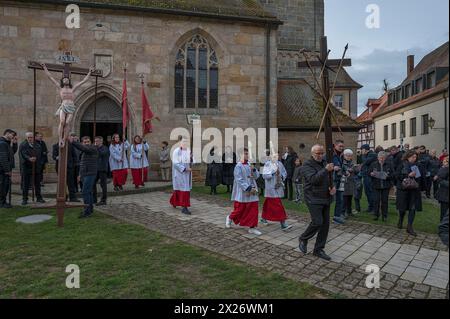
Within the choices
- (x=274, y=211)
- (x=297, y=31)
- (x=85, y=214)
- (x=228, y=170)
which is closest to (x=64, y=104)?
(x=85, y=214)

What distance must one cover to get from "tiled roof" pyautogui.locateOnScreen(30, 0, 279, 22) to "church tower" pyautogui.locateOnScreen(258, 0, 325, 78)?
558 centimetres

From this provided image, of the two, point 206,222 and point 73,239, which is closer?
point 73,239

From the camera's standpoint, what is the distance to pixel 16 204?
9.59 meters

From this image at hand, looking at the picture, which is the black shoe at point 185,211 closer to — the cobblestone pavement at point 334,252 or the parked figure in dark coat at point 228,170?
the cobblestone pavement at point 334,252

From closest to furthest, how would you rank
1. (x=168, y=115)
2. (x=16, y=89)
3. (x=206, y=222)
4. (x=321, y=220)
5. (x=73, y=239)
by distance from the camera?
1. (x=321, y=220)
2. (x=73, y=239)
3. (x=206, y=222)
4. (x=16, y=89)
5. (x=168, y=115)

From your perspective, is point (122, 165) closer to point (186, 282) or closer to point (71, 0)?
point (71, 0)

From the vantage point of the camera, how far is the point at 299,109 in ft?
64.2

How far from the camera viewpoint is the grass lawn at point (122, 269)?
4.22 m

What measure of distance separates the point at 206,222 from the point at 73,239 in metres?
2.92

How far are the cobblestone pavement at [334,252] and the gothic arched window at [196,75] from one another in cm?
827

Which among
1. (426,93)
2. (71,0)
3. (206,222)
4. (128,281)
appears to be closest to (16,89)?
(71,0)

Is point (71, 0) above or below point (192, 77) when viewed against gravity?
above

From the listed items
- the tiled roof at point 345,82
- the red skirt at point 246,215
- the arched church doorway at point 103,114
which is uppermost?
the tiled roof at point 345,82

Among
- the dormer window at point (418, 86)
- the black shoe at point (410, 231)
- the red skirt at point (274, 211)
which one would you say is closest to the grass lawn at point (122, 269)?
the red skirt at point (274, 211)
